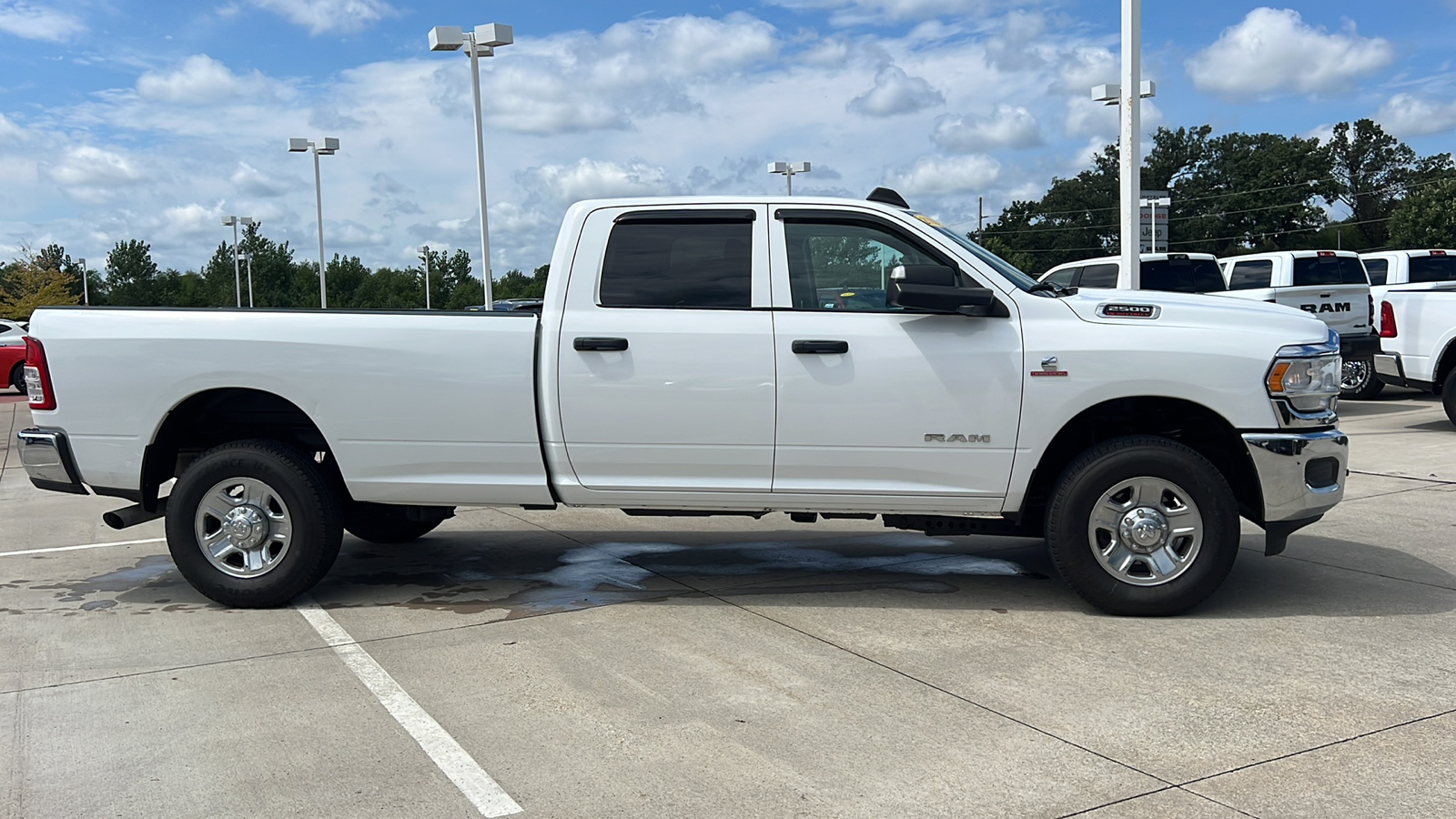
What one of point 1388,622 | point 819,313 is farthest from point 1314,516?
point 819,313

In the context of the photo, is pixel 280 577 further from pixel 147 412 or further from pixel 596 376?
pixel 596 376

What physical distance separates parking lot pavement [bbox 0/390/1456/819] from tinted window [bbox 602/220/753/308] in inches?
60.4

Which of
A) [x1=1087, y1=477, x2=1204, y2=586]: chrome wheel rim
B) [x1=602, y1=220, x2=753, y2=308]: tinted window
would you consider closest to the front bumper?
[x1=1087, y1=477, x2=1204, y2=586]: chrome wheel rim

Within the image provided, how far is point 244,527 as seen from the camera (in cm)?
623

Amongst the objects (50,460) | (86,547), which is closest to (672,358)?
(50,460)

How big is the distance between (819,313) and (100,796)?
3549 mm

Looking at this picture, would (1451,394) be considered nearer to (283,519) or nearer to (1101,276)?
(1101,276)

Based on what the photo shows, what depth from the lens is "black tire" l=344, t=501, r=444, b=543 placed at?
6941mm

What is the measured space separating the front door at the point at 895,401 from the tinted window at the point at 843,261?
5 cm

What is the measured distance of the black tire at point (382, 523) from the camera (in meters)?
6.94

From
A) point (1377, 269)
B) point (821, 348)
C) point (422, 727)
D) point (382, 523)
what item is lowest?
point (422, 727)

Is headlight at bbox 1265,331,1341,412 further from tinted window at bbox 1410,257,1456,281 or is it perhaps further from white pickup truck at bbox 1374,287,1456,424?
tinted window at bbox 1410,257,1456,281

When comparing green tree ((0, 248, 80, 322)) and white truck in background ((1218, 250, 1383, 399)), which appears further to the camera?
green tree ((0, 248, 80, 322))

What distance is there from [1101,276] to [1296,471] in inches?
476
